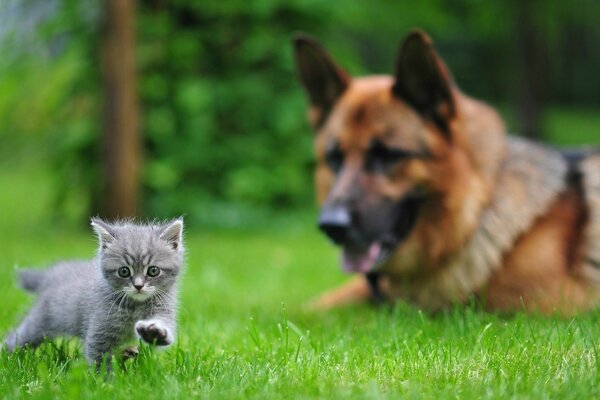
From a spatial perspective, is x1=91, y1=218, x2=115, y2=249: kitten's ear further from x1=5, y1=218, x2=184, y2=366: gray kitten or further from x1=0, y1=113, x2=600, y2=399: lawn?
x1=0, y1=113, x2=600, y2=399: lawn

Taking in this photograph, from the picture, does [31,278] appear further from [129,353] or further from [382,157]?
[382,157]

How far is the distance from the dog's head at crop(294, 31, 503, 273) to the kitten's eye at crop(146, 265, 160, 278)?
1584 millimetres

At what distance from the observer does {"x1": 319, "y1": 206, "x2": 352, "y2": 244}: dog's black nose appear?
13.8ft

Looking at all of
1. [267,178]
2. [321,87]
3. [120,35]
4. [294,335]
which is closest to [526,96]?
[267,178]

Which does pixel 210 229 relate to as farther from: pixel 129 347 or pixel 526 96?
pixel 526 96

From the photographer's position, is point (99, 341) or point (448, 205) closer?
point (99, 341)

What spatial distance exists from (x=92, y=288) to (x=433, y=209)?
216cm

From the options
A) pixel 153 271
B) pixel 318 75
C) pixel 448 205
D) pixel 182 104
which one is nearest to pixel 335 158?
pixel 318 75

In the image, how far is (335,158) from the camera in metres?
4.62

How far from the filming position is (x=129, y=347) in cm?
290

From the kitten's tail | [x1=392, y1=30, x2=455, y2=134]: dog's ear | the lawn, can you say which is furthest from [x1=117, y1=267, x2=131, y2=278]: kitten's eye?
[x1=392, y1=30, x2=455, y2=134]: dog's ear

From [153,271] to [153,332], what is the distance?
0.80 feet

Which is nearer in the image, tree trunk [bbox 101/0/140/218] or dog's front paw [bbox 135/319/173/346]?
dog's front paw [bbox 135/319/173/346]

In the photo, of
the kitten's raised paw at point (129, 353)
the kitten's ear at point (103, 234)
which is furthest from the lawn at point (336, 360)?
the kitten's ear at point (103, 234)
